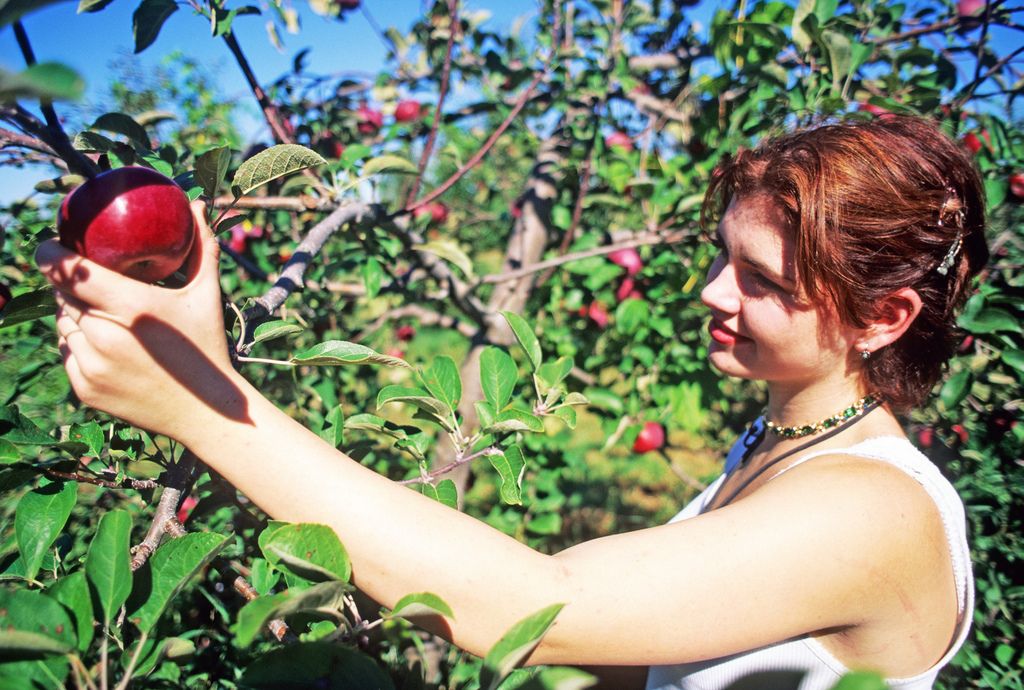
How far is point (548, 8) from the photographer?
1801mm

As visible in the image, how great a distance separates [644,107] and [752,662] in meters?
1.92

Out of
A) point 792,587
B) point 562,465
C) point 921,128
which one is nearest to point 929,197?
point 921,128

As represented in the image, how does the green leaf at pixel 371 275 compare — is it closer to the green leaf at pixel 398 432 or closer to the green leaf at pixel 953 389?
the green leaf at pixel 398 432

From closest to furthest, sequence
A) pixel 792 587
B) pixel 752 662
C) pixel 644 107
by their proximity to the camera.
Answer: pixel 792 587 → pixel 752 662 → pixel 644 107

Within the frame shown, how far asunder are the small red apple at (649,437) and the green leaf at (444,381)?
3.80ft

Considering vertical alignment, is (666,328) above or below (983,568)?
above

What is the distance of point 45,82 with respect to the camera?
0.26 m

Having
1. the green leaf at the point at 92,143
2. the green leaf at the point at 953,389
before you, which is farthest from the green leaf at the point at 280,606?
the green leaf at the point at 953,389

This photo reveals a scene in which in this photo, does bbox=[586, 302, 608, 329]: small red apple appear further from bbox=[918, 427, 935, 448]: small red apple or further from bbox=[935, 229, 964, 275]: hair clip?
bbox=[935, 229, 964, 275]: hair clip

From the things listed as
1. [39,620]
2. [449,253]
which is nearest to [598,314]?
[449,253]

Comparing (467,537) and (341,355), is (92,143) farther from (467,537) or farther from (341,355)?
(467,537)

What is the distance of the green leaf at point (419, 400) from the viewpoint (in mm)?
762

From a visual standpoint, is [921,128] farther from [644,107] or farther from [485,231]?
[485,231]

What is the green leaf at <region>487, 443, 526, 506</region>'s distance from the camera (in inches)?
28.2
